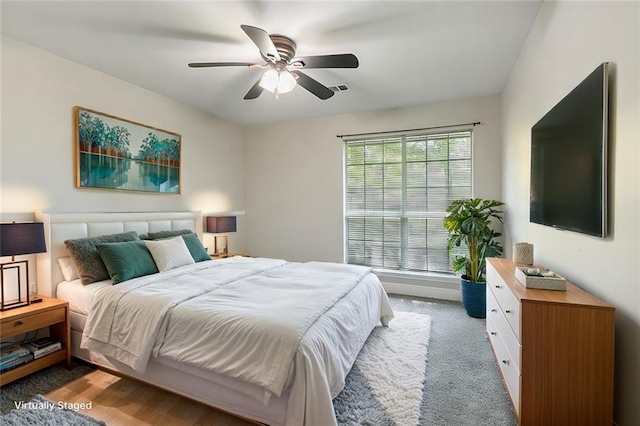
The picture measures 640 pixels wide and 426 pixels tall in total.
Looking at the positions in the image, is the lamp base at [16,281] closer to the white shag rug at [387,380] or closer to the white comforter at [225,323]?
the white comforter at [225,323]

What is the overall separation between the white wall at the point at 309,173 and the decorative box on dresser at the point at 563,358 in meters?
2.59

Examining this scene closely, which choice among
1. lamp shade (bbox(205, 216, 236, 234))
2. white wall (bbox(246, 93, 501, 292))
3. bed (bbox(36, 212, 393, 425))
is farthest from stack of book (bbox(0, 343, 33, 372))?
white wall (bbox(246, 93, 501, 292))

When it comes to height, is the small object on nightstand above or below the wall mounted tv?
below

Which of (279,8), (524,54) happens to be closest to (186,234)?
(279,8)

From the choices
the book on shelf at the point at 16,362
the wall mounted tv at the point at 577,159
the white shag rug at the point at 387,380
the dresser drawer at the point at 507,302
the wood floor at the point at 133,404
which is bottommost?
the wood floor at the point at 133,404

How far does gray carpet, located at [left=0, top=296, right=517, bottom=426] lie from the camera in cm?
176

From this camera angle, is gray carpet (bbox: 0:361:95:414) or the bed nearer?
the bed

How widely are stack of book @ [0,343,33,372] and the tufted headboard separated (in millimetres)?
451

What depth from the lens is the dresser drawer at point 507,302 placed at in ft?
5.05

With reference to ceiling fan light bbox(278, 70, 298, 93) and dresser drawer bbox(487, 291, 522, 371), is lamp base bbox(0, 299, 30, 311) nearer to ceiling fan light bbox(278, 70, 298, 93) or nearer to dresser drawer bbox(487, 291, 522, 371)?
ceiling fan light bbox(278, 70, 298, 93)

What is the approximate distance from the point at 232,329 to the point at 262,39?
186 centimetres

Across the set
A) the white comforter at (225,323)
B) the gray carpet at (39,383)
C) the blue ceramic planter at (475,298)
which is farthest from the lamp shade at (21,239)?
the blue ceramic planter at (475,298)

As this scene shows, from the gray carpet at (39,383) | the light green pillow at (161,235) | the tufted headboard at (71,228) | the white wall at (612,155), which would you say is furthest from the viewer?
the light green pillow at (161,235)

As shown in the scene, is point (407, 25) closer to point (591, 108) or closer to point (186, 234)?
point (591, 108)
